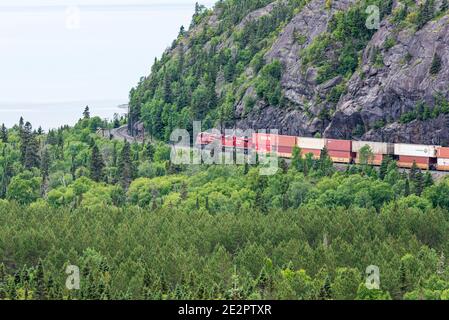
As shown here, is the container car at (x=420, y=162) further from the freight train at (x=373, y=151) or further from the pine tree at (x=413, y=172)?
the pine tree at (x=413, y=172)

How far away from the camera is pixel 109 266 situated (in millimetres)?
128125

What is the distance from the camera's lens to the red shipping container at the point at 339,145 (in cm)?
18975

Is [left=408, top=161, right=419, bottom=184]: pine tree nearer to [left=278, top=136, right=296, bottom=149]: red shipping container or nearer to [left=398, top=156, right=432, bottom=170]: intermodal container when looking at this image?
[left=398, top=156, right=432, bottom=170]: intermodal container

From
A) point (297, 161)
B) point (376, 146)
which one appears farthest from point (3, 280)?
point (376, 146)

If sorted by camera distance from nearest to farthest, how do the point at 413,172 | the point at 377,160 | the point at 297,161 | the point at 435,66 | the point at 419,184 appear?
the point at 419,184 < the point at 413,172 < the point at 377,160 < the point at 297,161 < the point at 435,66

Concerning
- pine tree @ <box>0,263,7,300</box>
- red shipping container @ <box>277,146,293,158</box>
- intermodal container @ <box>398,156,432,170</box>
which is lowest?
pine tree @ <box>0,263,7,300</box>

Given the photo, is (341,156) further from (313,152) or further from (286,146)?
(286,146)

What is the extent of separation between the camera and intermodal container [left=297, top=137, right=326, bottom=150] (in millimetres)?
193875

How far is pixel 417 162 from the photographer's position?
7185 inches

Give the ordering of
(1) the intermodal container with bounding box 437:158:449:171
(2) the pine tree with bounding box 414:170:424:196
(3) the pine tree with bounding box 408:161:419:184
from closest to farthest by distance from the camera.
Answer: (2) the pine tree with bounding box 414:170:424:196 → (3) the pine tree with bounding box 408:161:419:184 → (1) the intermodal container with bounding box 437:158:449:171

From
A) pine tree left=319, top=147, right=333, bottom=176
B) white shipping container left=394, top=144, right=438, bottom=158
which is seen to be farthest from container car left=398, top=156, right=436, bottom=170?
pine tree left=319, top=147, right=333, bottom=176

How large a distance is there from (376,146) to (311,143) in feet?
33.3

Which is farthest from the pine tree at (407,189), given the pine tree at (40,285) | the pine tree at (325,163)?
the pine tree at (40,285)
